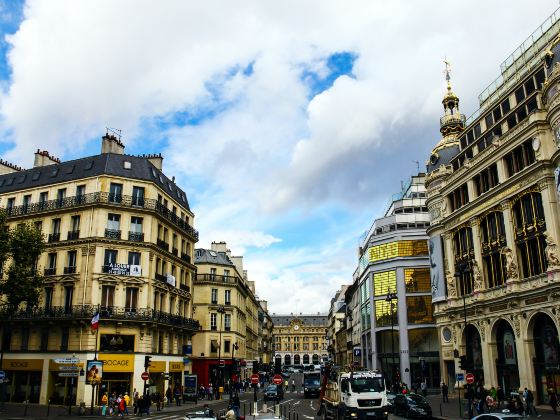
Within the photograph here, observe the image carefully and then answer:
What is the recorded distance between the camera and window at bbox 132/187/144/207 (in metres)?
44.9

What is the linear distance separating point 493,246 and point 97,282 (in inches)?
1256

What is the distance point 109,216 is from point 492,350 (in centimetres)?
3314

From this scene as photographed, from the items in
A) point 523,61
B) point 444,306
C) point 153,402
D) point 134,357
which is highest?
point 523,61

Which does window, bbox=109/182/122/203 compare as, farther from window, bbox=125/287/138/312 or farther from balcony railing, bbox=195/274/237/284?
balcony railing, bbox=195/274/237/284

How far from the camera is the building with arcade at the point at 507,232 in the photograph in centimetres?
3412

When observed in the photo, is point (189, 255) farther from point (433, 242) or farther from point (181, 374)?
point (433, 242)

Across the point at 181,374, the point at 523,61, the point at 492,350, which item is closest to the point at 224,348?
the point at 181,374

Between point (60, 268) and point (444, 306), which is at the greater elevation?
point (60, 268)

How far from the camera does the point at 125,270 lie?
42750mm

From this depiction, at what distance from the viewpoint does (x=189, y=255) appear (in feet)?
182

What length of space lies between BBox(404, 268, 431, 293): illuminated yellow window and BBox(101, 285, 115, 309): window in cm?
3763

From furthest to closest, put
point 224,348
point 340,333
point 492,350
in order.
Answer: point 340,333, point 224,348, point 492,350

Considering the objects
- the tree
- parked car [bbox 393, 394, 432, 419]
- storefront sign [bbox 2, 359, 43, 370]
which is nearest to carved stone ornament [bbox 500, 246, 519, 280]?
parked car [bbox 393, 394, 432, 419]

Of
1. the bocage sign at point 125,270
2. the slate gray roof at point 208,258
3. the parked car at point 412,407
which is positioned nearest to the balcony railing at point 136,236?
the bocage sign at point 125,270
